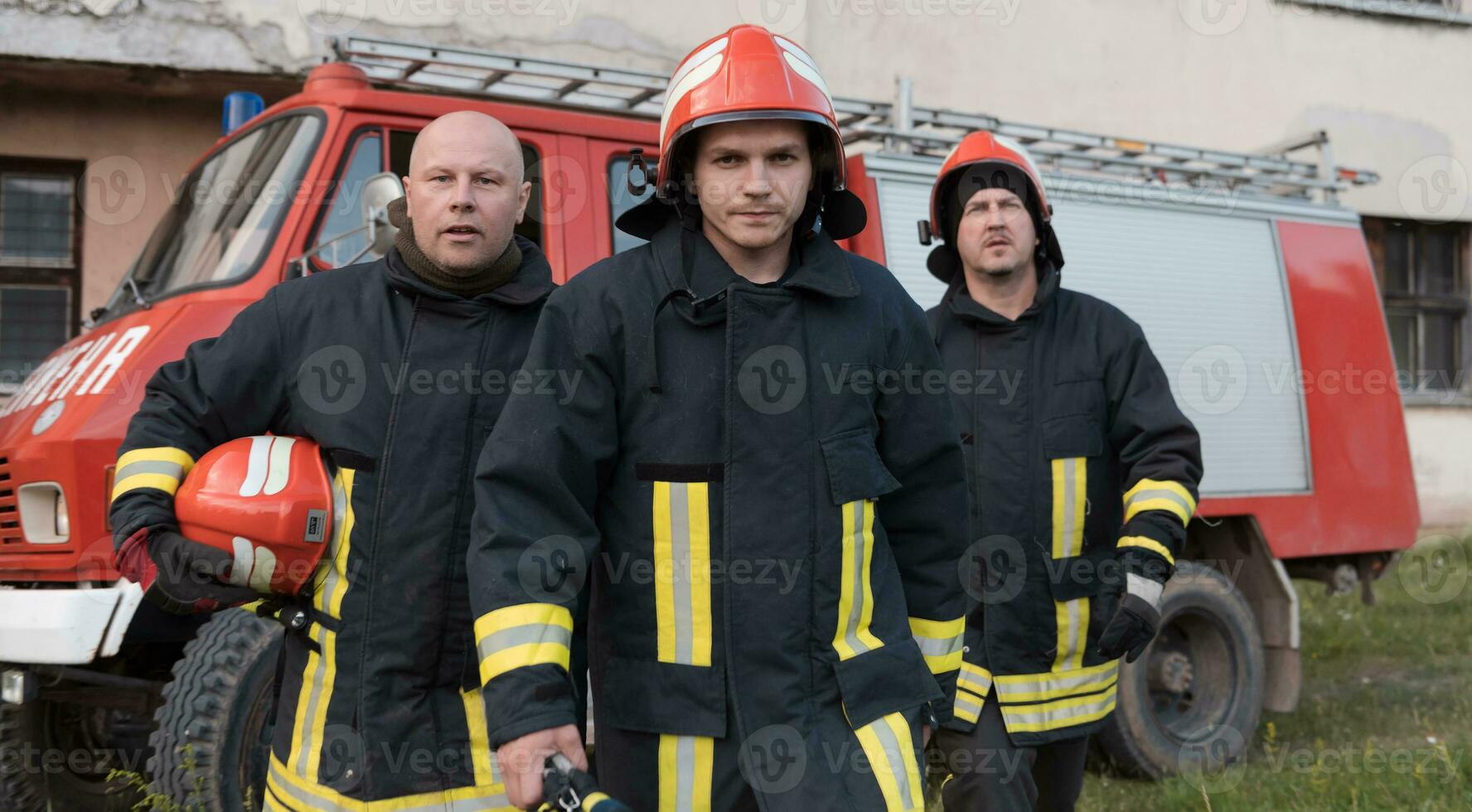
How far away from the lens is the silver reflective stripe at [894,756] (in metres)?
2.14

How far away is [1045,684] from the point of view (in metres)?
3.45

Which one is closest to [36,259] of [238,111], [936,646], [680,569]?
[238,111]

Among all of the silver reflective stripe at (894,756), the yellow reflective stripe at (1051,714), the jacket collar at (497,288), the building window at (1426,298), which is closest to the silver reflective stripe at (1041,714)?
the yellow reflective stripe at (1051,714)

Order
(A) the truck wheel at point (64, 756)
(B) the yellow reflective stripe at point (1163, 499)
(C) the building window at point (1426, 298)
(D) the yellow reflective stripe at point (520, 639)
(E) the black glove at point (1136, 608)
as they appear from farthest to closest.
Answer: (C) the building window at point (1426, 298)
(A) the truck wheel at point (64, 756)
(B) the yellow reflective stripe at point (1163, 499)
(E) the black glove at point (1136, 608)
(D) the yellow reflective stripe at point (520, 639)

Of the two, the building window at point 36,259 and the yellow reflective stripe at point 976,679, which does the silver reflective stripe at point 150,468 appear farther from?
the building window at point 36,259

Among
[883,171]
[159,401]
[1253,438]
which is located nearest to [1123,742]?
[1253,438]

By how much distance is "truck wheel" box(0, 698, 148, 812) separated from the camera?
412 cm

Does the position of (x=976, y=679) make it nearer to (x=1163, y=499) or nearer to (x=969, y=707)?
(x=969, y=707)

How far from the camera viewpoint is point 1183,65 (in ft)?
37.6

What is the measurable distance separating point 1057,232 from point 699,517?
12.4 ft

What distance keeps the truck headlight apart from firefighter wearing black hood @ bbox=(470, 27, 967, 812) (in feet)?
8.16

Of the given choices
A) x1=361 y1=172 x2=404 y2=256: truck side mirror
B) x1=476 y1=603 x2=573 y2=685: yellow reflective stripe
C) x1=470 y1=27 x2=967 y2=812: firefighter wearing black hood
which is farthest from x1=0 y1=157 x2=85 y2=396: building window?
x1=476 y1=603 x2=573 y2=685: yellow reflective stripe

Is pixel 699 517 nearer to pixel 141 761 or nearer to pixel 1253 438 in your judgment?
pixel 141 761

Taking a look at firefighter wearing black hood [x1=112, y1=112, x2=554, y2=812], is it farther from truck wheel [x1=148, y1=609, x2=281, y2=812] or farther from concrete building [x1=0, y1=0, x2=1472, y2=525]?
concrete building [x1=0, y1=0, x2=1472, y2=525]
